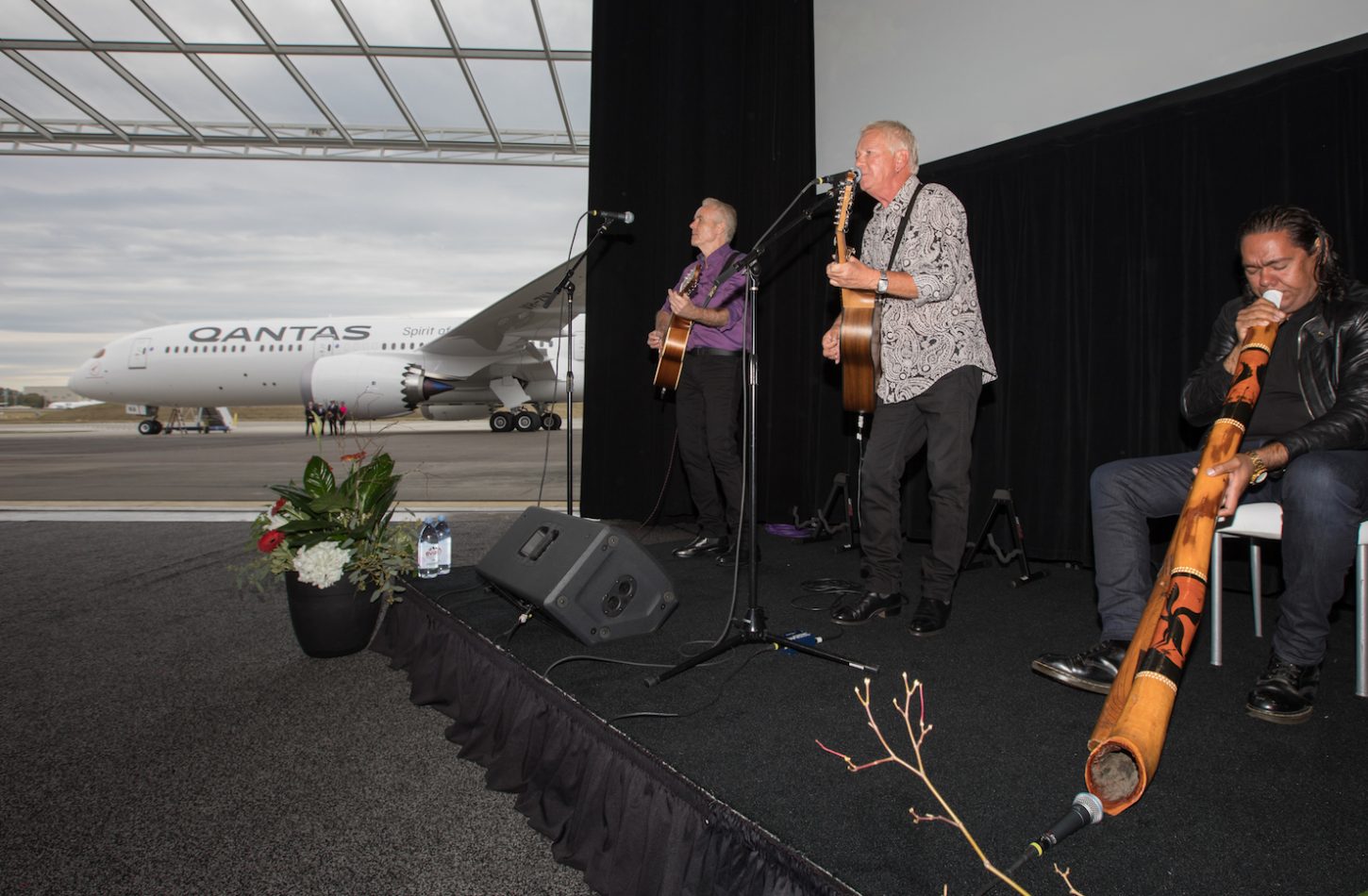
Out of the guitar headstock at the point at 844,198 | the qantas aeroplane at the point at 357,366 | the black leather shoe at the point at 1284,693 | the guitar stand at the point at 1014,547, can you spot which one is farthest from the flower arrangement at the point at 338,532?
the qantas aeroplane at the point at 357,366

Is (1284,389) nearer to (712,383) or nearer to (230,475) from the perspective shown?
(712,383)

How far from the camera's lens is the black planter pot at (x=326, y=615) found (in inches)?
87.6

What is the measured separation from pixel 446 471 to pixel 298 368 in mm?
8681

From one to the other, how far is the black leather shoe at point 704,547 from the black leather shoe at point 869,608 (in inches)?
39.0

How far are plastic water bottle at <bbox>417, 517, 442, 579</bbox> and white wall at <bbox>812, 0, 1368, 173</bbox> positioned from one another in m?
2.64

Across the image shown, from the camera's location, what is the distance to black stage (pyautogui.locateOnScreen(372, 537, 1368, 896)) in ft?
3.20

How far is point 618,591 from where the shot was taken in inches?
77.1

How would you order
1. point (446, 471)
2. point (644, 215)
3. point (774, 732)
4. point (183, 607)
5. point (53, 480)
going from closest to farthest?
point (774, 732)
point (183, 607)
point (644, 215)
point (53, 480)
point (446, 471)

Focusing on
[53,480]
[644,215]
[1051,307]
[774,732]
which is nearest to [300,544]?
[774,732]

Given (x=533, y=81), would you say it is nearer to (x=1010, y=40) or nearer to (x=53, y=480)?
(x=1010, y=40)

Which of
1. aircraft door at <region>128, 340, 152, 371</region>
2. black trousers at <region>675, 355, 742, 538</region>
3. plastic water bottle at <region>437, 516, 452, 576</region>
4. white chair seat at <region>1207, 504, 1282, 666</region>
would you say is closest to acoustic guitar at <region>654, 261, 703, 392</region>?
black trousers at <region>675, 355, 742, 538</region>

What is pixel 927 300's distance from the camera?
1.92m

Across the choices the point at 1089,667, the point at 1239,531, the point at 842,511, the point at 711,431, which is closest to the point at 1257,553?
the point at 1239,531

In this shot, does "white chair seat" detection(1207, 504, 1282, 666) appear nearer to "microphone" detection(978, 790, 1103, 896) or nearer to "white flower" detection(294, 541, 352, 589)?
"microphone" detection(978, 790, 1103, 896)
